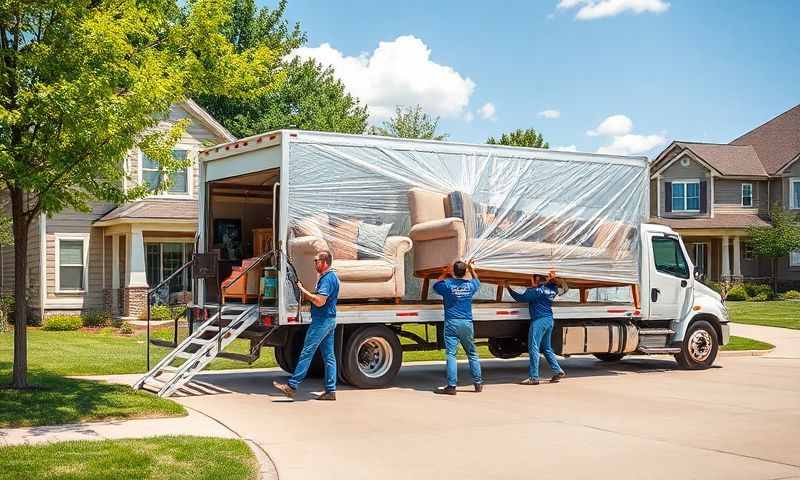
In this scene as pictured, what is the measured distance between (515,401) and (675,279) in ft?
18.3

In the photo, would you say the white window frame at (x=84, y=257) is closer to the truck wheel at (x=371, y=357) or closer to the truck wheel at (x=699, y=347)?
the truck wheel at (x=371, y=357)

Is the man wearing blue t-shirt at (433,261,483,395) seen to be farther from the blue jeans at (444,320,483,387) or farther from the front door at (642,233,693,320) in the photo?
the front door at (642,233,693,320)

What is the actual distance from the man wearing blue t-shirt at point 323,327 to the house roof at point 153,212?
1637cm

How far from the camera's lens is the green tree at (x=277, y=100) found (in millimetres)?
43281

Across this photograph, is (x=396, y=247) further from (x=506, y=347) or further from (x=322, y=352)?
(x=506, y=347)

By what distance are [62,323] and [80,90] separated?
18291mm

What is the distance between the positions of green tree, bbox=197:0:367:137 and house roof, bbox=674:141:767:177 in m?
16.9

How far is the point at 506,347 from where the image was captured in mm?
17188

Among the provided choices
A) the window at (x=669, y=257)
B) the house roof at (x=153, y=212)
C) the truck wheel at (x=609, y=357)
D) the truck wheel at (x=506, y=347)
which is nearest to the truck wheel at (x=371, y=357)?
the truck wheel at (x=506, y=347)

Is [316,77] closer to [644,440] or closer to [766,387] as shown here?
[766,387]

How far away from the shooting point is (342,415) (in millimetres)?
11875

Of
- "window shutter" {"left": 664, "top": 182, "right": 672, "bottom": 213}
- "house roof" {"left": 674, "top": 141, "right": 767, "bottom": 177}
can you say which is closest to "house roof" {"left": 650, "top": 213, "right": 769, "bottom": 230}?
"window shutter" {"left": 664, "top": 182, "right": 672, "bottom": 213}

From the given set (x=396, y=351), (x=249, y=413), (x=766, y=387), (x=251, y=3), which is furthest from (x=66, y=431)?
(x=251, y=3)

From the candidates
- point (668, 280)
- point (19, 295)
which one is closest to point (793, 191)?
point (668, 280)
